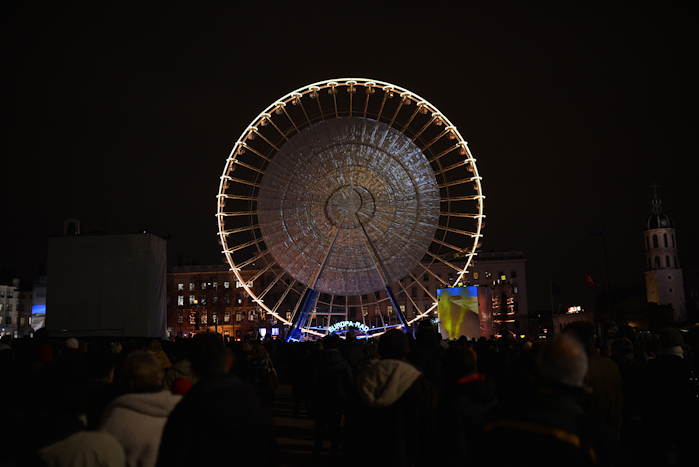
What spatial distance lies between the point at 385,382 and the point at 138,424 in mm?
2322

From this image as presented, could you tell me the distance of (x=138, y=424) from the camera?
573 centimetres

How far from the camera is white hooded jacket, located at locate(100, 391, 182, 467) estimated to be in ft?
18.6

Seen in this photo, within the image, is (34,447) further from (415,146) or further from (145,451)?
(415,146)

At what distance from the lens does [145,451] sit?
18.7ft

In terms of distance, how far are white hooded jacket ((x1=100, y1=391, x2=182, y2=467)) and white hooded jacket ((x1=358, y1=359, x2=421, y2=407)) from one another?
1.92 meters

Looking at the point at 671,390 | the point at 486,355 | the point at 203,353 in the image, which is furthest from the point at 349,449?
the point at 486,355

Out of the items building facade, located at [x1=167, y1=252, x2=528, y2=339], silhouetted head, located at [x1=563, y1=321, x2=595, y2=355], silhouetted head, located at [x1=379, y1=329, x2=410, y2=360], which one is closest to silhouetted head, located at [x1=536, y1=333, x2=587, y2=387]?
silhouetted head, located at [x1=563, y1=321, x2=595, y2=355]

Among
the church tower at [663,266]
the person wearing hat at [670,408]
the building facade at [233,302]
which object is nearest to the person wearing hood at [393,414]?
the person wearing hat at [670,408]

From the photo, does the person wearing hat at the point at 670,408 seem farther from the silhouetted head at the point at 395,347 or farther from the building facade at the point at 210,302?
the building facade at the point at 210,302

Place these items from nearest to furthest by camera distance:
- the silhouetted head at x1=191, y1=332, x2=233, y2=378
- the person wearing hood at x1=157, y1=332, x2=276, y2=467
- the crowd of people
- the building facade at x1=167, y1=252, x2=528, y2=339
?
1. the crowd of people
2. the person wearing hood at x1=157, y1=332, x2=276, y2=467
3. the silhouetted head at x1=191, y1=332, x2=233, y2=378
4. the building facade at x1=167, y1=252, x2=528, y2=339

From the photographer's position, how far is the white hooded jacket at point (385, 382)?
6844mm

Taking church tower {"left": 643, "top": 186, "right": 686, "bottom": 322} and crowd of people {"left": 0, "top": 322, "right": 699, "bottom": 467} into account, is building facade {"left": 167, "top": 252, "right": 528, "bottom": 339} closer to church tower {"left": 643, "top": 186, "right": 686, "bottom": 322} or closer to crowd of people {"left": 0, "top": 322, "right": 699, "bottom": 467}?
church tower {"left": 643, "top": 186, "right": 686, "bottom": 322}

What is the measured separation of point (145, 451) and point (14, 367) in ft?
17.4

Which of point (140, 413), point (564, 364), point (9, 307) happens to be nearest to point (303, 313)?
point (140, 413)
